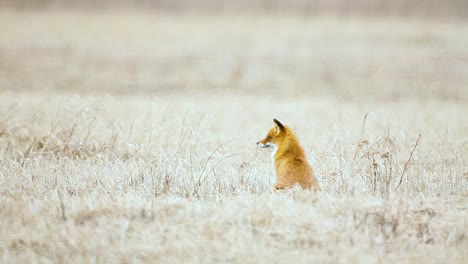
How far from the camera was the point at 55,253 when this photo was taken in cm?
445

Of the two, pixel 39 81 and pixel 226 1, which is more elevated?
pixel 226 1

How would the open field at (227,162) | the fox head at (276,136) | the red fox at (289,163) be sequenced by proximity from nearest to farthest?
the open field at (227,162), the red fox at (289,163), the fox head at (276,136)

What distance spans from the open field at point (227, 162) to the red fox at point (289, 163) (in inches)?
6.9

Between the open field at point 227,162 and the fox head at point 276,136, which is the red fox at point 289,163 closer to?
the fox head at point 276,136

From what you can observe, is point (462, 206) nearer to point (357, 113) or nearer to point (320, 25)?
point (357, 113)

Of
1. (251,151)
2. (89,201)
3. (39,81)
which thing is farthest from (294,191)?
(39,81)

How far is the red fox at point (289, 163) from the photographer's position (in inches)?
229

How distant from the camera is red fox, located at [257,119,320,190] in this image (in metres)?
5.81

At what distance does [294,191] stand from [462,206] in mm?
1744

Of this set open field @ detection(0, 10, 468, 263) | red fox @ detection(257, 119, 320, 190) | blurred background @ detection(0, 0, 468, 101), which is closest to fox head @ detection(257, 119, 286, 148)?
red fox @ detection(257, 119, 320, 190)

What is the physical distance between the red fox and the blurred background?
1570 cm

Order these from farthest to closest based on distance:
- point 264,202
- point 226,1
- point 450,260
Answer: point 226,1
point 264,202
point 450,260

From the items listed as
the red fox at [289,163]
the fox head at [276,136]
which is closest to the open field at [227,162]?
the red fox at [289,163]

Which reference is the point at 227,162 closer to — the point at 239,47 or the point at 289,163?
the point at 289,163
